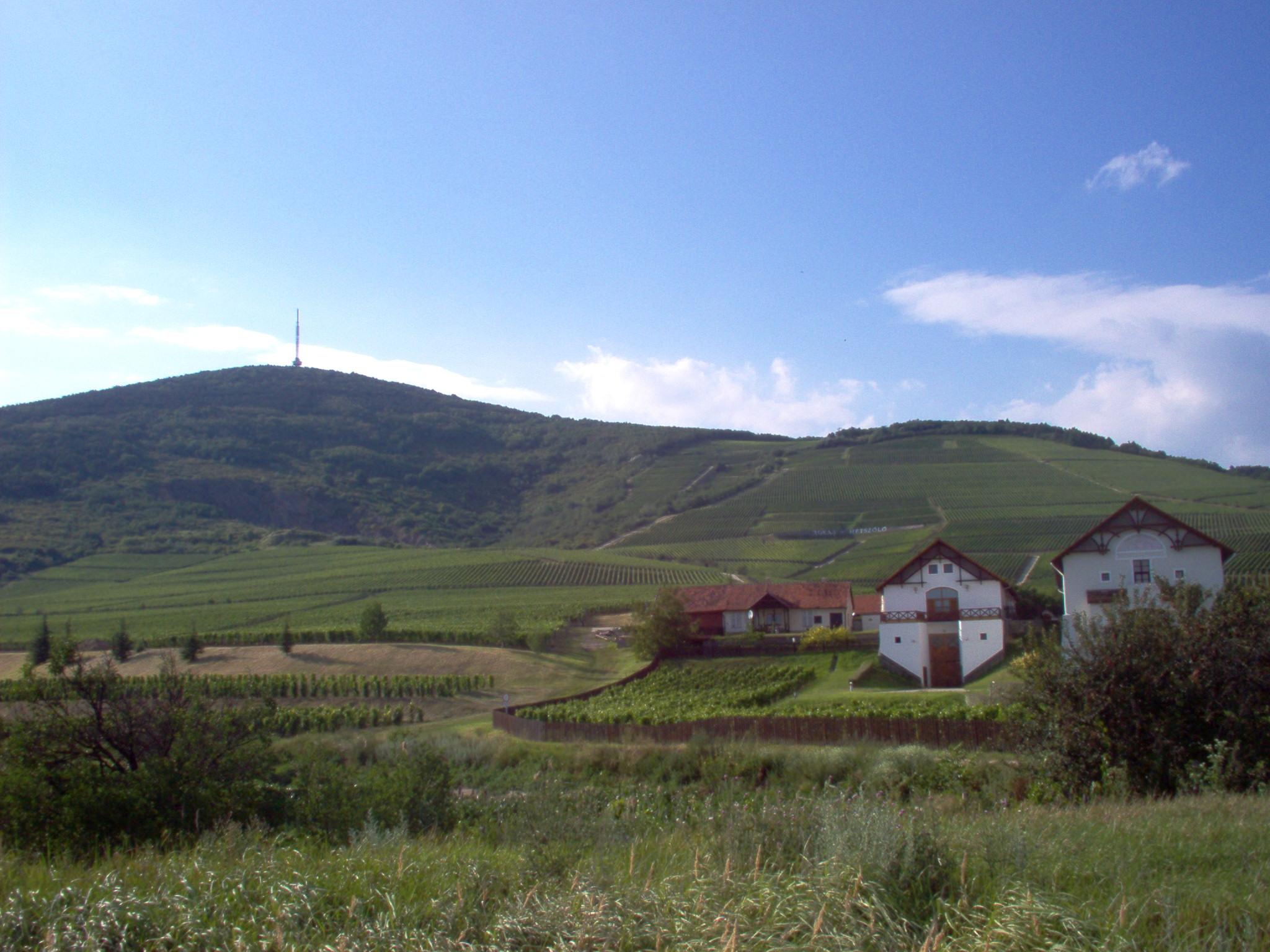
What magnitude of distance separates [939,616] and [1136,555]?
9181 mm

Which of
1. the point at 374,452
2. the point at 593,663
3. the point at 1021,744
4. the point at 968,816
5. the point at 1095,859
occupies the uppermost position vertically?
the point at 374,452

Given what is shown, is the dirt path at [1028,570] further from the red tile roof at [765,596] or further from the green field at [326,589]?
the green field at [326,589]

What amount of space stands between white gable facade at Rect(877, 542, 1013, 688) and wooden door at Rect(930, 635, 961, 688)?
3cm

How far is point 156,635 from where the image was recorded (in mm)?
61406

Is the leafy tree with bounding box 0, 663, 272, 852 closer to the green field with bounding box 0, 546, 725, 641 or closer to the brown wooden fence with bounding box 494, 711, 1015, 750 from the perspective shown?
the brown wooden fence with bounding box 494, 711, 1015, 750

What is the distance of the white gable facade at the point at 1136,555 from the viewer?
40406 millimetres

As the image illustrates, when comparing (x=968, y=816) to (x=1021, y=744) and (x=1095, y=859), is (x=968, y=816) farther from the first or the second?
(x=1021, y=744)

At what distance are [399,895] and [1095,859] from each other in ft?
12.7

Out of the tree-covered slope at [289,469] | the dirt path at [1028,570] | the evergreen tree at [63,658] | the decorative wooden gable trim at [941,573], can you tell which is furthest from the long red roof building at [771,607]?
the tree-covered slope at [289,469]

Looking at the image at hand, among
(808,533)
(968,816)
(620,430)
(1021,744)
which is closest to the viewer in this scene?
(968,816)

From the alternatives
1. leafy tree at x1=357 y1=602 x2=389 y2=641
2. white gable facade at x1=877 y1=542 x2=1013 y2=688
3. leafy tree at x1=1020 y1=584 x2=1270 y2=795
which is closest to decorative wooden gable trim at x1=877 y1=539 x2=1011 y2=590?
white gable facade at x1=877 y1=542 x2=1013 y2=688

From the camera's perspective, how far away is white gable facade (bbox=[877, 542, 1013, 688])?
43781 millimetres

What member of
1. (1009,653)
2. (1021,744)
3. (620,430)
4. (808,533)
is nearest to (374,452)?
(620,430)

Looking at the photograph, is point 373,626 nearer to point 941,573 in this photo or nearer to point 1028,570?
point 941,573
